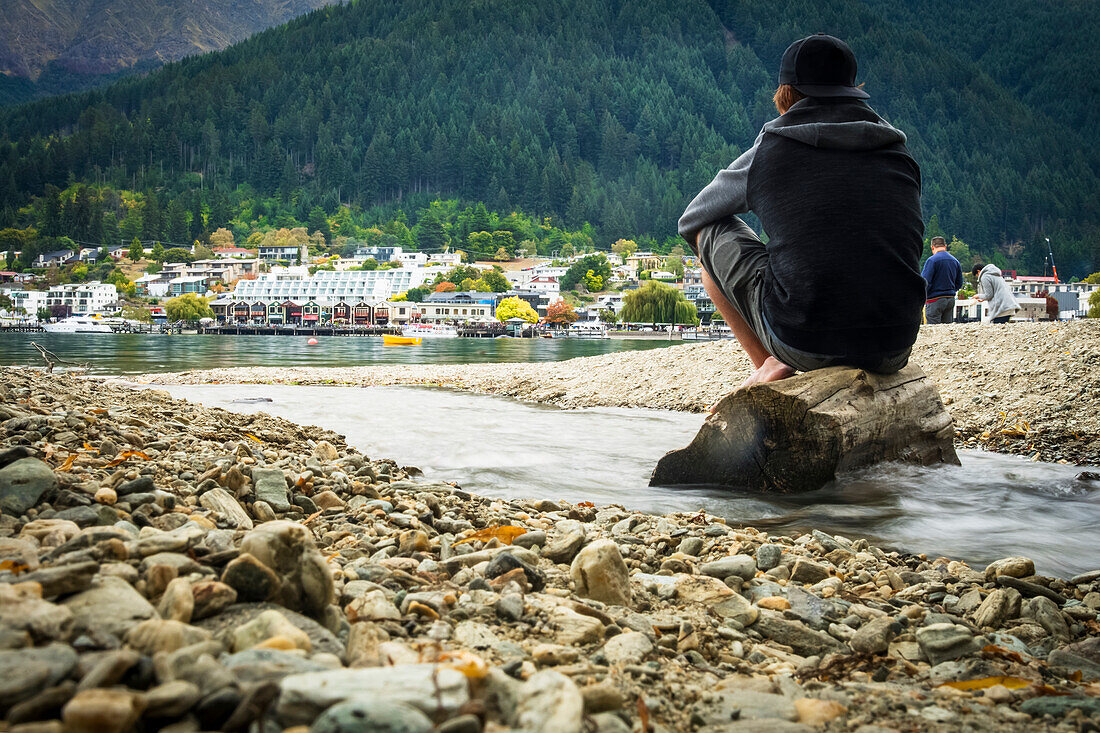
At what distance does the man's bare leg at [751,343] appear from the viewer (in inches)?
146

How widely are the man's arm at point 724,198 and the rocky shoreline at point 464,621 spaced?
157 cm

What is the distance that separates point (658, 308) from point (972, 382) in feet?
214

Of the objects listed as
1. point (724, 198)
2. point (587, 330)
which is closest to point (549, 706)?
point (724, 198)

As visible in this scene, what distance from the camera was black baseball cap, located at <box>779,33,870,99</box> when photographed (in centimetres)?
331

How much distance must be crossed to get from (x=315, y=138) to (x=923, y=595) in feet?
652

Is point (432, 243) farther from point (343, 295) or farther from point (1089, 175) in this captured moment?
point (1089, 175)

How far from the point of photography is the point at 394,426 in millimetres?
5949


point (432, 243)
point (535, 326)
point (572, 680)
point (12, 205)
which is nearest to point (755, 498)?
point (572, 680)

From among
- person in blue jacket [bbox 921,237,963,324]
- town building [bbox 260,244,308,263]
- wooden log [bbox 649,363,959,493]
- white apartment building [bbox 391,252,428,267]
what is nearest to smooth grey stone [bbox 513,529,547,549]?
wooden log [bbox 649,363,959,493]

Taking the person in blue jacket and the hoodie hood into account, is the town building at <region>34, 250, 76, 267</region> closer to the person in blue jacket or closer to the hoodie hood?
the person in blue jacket

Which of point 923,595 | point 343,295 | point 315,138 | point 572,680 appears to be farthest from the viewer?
point 315,138

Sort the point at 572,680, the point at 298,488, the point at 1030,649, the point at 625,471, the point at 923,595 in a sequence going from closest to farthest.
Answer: the point at 572,680, the point at 1030,649, the point at 923,595, the point at 298,488, the point at 625,471

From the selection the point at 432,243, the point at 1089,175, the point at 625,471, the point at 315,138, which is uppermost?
the point at 315,138

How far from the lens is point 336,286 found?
401 feet
